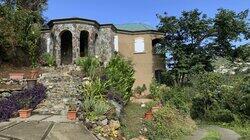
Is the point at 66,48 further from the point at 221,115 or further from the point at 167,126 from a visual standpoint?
the point at 167,126

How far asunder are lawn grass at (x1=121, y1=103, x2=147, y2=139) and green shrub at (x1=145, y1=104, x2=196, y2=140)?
20.1 inches

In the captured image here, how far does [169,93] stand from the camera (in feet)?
86.1

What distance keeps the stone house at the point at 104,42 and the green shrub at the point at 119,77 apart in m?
7.46

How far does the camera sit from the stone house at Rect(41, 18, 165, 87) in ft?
101

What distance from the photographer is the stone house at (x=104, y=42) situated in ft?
101

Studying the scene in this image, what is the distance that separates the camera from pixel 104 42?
107 feet

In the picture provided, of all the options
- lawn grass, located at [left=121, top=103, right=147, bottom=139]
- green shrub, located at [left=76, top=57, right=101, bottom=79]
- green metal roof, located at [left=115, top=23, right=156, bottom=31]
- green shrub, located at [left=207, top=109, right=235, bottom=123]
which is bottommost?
green shrub, located at [left=207, top=109, right=235, bottom=123]

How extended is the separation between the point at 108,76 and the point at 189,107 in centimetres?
568

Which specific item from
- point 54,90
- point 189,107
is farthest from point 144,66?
point 54,90

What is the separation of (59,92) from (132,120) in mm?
3919

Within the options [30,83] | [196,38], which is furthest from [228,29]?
[30,83]

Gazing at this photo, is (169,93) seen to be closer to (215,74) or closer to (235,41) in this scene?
(215,74)

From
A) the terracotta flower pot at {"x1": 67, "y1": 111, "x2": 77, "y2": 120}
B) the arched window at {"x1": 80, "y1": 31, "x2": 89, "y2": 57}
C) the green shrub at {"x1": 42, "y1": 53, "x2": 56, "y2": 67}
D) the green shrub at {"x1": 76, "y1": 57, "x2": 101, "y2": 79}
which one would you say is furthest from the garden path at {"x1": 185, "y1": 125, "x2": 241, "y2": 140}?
the arched window at {"x1": 80, "y1": 31, "x2": 89, "y2": 57}

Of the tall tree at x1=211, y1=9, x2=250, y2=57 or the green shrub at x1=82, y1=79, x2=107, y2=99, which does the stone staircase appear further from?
the tall tree at x1=211, y1=9, x2=250, y2=57
